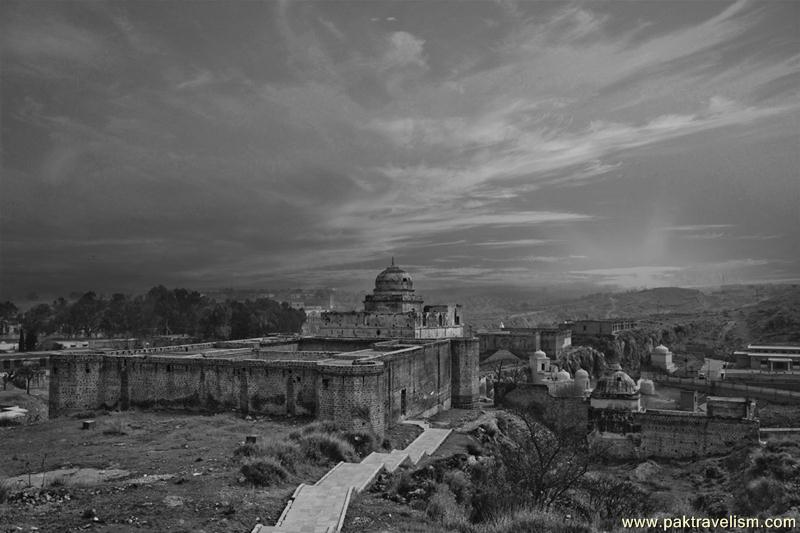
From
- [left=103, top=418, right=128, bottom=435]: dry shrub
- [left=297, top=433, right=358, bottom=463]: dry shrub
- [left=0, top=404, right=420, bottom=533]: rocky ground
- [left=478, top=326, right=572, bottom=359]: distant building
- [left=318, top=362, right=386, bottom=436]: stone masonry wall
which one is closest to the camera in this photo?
[left=0, top=404, right=420, bottom=533]: rocky ground

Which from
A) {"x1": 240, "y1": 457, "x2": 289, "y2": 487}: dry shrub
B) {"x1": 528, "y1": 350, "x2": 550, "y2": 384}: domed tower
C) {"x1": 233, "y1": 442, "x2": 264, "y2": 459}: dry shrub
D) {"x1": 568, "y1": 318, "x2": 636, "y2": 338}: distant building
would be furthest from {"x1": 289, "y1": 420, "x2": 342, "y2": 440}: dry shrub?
{"x1": 568, "y1": 318, "x2": 636, "y2": 338}: distant building

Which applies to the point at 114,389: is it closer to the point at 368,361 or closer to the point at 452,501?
the point at 368,361

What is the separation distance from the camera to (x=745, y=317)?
335 feet

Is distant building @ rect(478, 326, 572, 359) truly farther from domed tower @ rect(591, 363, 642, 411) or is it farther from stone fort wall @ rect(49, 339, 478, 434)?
stone fort wall @ rect(49, 339, 478, 434)

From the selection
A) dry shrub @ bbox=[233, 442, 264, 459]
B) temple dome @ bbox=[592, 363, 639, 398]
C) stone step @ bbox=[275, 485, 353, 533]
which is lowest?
temple dome @ bbox=[592, 363, 639, 398]

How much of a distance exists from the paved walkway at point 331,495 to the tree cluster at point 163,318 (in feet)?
183

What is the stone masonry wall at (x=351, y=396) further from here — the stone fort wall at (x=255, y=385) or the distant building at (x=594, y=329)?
the distant building at (x=594, y=329)

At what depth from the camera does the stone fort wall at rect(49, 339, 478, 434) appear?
2470 cm

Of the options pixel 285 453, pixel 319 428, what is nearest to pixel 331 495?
pixel 285 453

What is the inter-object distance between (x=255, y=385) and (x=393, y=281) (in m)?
19.8

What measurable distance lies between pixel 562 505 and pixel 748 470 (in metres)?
15.4

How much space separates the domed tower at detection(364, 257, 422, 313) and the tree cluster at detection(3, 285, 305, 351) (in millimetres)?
32101

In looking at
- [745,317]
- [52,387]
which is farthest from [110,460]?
[745,317]

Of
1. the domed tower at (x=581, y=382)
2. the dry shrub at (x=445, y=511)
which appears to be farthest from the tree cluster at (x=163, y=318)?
the dry shrub at (x=445, y=511)
